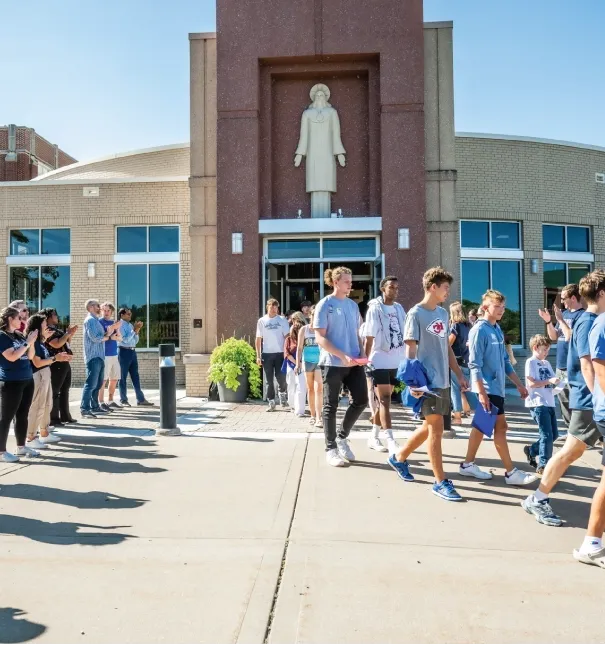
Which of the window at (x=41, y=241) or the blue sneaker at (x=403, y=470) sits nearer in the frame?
the blue sneaker at (x=403, y=470)

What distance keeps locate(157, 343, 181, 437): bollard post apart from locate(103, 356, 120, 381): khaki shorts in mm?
2508

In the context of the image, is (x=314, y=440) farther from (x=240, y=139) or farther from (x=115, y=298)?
(x=115, y=298)

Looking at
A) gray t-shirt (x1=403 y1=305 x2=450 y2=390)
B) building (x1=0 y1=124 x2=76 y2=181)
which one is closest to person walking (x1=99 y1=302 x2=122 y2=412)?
gray t-shirt (x1=403 y1=305 x2=450 y2=390)

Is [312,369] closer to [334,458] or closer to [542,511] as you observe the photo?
[334,458]

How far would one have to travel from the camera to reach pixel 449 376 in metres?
5.09

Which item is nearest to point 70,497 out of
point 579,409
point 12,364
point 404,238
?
point 12,364

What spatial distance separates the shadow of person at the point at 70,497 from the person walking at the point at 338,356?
81.2 inches

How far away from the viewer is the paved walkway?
9.39 feet

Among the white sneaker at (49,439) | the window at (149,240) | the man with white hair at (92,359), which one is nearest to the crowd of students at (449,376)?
the white sneaker at (49,439)

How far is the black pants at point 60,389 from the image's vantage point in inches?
327

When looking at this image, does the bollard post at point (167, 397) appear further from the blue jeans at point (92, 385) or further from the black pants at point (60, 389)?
the blue jeans at point (92, 385)

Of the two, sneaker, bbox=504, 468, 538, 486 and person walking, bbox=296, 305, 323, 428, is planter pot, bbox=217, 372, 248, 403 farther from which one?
sneaker, bbox=504, 468, 538, 486

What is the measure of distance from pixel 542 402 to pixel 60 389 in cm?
677

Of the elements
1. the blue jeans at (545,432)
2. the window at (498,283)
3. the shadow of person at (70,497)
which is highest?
the window at (498,283)
